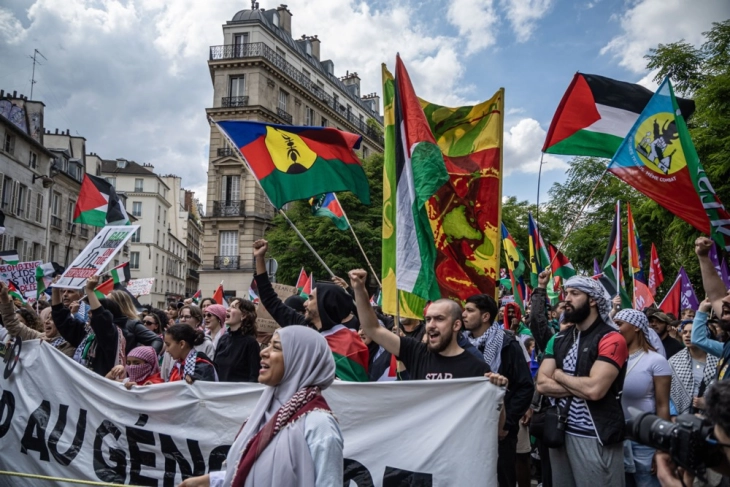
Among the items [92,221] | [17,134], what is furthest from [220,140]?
[92,221]

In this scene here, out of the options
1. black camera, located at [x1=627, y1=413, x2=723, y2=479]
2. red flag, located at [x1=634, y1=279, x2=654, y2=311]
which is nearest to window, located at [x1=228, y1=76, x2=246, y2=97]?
red flag, located at [x1=634, y1=279, x2=654, y2=311]

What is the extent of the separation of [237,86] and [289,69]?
191 inches

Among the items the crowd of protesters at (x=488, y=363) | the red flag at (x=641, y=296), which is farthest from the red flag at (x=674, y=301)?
the crowd of protesters at (x=488, y=363)

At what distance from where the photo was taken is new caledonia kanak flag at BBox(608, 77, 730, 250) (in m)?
5.83

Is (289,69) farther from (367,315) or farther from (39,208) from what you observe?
(367,315)

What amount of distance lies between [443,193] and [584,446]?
278 centimetres

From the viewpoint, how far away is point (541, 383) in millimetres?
4320

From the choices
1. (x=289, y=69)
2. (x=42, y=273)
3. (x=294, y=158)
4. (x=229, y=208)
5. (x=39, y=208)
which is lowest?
(x=42, y=273)

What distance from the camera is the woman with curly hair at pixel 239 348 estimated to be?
5.85 meters

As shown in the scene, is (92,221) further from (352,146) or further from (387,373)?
(387,373)

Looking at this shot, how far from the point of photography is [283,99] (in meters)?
46.3

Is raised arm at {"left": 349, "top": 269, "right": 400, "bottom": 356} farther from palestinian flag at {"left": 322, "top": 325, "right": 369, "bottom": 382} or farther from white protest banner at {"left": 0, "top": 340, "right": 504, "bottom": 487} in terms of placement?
palestinian flag at {"left": 322, "top": 325, "right": 369, "bottom": 382}

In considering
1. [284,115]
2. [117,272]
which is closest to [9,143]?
[284,115]

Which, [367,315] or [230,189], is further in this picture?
[230,189]
